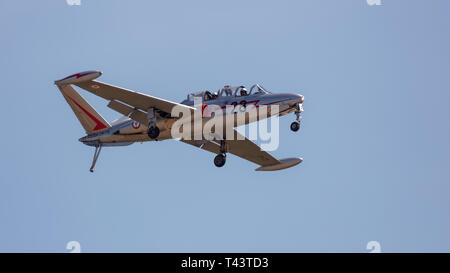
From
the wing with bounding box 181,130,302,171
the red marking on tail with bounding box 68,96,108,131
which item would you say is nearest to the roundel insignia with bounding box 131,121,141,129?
the red marking on tail with bounding box 68,96,108,131

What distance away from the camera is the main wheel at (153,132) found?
34.9 m

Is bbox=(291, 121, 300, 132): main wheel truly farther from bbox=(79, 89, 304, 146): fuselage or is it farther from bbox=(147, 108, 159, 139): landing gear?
bbox=(147, 108, 159, 139): landing gear

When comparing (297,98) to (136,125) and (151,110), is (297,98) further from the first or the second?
(136,125)

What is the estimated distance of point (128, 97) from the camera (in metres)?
34.3

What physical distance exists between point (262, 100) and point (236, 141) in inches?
237

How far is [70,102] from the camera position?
3841 centimetres

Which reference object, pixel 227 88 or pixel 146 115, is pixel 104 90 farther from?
pixel 227 88

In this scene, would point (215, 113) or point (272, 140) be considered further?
point (272, 140)

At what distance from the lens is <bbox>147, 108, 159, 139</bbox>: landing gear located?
114 ft

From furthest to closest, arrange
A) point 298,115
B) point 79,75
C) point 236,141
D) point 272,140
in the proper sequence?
point 236,141 → point 272,140 → point 298,115 → point 79,75

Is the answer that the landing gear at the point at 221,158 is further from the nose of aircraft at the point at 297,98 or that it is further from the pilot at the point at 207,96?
the nose of aircraft at the point at 297,98
